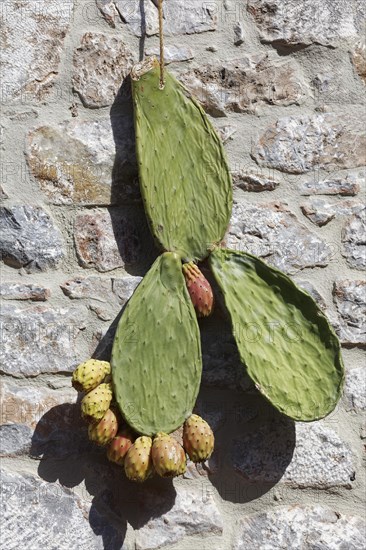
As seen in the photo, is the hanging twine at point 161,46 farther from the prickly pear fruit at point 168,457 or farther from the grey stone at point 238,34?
the prickly pear fruit at point 168,457

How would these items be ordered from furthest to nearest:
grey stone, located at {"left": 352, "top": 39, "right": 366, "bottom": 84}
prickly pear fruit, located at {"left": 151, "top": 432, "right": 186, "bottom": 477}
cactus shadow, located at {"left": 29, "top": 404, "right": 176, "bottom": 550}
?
grey stone, located at {"left": 352, "top": 39, "right": 366, "bottom": 84} < cactus shadow, located at {"left": 29, "top": 404, "right": 176, "bottom": 550} < prickly pear fruit, located at {"left": 151, "top": 432, "right": 186, "bottom": 477}

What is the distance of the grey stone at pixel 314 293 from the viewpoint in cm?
177

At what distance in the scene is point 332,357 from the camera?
168 cm

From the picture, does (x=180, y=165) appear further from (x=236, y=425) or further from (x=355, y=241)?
(x=236, y=425)

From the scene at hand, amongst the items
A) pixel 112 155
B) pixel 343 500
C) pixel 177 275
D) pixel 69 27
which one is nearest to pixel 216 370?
pixel 177 275

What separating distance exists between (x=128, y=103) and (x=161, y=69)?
0.34ft

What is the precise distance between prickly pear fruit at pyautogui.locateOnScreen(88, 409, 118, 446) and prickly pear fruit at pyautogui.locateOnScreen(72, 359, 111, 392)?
0.20 ft

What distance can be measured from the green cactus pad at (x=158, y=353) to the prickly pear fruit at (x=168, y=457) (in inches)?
1.6

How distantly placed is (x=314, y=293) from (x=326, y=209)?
18 centimetres

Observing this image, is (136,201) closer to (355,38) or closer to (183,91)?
(183,91)

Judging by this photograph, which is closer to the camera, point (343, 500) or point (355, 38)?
point (343, 500)

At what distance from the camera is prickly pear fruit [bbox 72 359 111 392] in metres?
1.57

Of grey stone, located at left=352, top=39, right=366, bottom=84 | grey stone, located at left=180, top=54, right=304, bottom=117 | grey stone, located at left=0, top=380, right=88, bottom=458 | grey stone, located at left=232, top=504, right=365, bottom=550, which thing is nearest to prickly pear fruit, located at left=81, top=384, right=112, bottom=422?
grey stone, located at left=0, top=380, right=88, bottom=458

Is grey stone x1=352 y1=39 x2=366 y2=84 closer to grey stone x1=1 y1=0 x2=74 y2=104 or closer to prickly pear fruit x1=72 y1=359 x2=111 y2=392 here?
grey stone x1=1 y1=0 x2=74 y2=104
